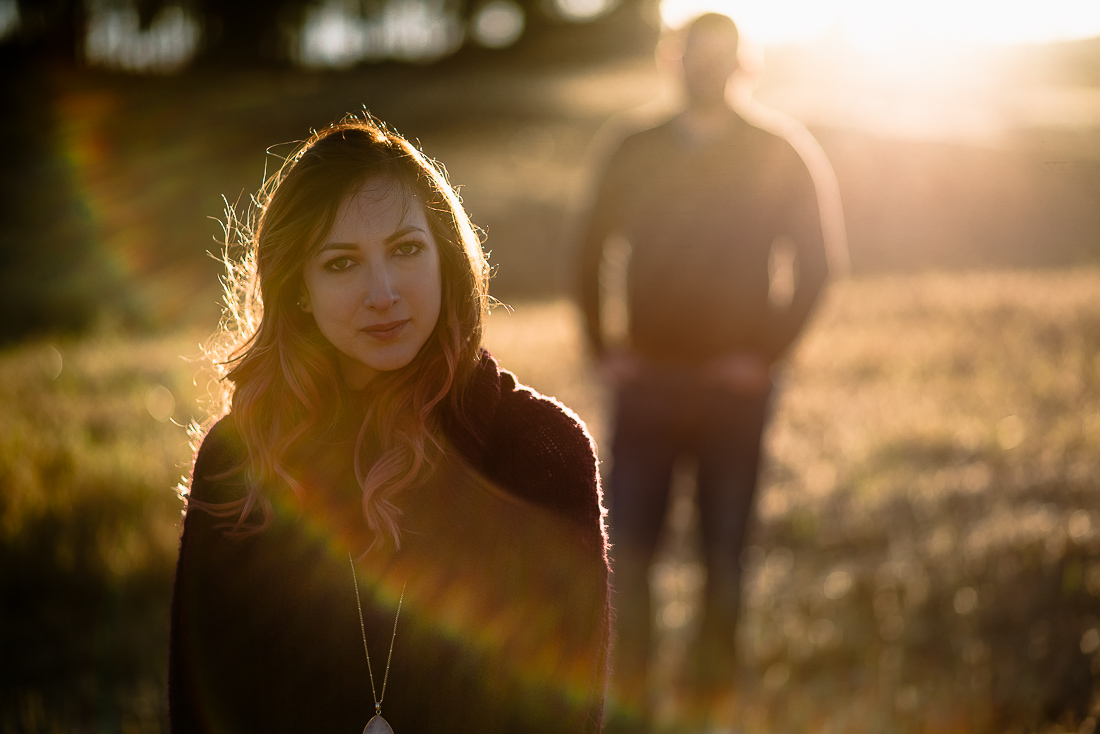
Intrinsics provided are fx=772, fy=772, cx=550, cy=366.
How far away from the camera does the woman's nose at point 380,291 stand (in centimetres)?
135

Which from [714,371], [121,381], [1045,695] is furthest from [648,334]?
[121,381]

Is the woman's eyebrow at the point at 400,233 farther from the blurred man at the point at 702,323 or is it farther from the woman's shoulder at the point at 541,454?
the blurred man at the point at 702,323

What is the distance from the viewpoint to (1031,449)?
5.58 m

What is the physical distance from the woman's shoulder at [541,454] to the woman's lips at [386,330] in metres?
0.23

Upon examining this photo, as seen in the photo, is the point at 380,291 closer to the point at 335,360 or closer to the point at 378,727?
the point at 335,360

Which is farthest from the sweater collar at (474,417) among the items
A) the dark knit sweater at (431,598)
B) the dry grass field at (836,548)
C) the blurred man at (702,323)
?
the dry grass field at (836,548)

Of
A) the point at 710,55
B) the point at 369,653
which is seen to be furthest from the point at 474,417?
the point at 710,55

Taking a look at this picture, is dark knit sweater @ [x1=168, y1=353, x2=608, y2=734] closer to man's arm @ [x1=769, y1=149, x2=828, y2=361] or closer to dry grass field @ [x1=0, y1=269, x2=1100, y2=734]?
man's arm @ [x1=769, y1=149, x2=828, y2=361]

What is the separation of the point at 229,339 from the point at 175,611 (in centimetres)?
64

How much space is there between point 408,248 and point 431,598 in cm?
65

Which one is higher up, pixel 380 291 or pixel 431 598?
pixel 380 291

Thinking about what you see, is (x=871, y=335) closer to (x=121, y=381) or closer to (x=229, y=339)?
(x=121, y=381)

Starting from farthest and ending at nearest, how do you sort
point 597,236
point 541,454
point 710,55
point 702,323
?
1. point 597,236
2. point 702,323
3. point 710,55
4. point 541,454

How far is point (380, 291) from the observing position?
1.35 meters
